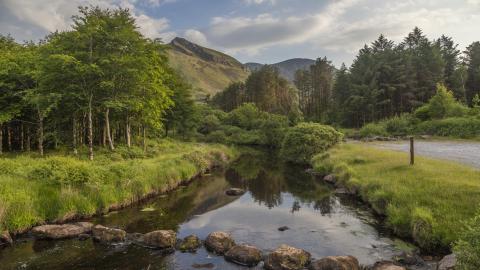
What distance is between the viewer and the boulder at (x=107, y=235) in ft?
64.1

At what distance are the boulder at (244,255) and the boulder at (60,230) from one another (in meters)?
9.24

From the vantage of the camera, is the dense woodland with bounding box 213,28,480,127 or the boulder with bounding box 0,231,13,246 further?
the dense woodland with bounding box 213,28,480,127

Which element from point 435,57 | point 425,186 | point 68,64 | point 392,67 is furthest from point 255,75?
point 425,186

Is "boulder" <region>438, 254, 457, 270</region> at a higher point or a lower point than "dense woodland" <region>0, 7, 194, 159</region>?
lower

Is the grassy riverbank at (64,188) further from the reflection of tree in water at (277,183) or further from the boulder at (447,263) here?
the boulder at (447,263)

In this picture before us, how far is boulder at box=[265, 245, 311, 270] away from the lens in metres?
16.1

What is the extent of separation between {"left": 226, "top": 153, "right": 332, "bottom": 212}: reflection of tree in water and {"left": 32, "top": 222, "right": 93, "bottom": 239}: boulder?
14755 millimetres

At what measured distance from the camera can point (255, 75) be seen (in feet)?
403

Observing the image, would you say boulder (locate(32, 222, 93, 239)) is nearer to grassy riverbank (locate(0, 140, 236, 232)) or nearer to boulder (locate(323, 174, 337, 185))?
grassy riverbank (locate(0, 140, 236, 232))

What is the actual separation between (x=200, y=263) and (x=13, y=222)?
37.9ft

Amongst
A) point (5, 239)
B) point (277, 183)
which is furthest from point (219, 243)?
point (277, 183)

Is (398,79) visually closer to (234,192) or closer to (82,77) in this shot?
(234,192)

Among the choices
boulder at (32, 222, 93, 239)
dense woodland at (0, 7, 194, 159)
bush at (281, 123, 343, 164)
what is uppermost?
dense woodland at (0, 7, 194, 159)

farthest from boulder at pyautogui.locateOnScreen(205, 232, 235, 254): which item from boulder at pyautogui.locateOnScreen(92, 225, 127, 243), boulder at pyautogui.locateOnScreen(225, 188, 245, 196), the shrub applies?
the shrub
